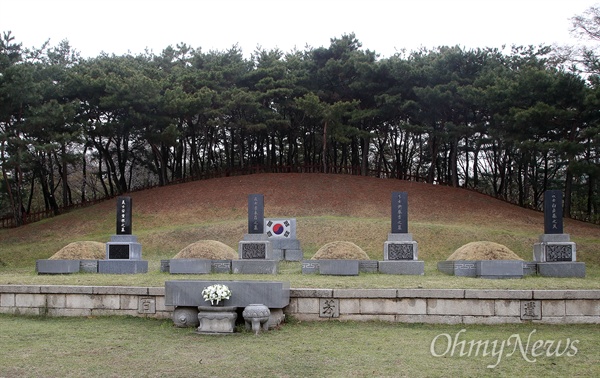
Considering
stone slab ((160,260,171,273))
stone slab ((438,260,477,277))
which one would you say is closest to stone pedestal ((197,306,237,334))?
stone slab ((160,260,171,273))

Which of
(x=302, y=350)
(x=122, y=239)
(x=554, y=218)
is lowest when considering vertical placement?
(x=302, y=350)

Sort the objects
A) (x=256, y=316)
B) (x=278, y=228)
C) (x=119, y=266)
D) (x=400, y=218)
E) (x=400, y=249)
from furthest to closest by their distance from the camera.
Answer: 1. (x=278, y=228)
2. (x=400, y=218)
3. (x=119, y=266)
4. (x=400, y=249)
5. (x=256, y=316)

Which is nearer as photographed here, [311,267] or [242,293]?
[242,293]

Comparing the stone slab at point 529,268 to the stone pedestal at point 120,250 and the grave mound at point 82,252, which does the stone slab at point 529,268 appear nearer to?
the stone pedestal at point 120,250

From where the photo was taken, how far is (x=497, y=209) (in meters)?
27.5

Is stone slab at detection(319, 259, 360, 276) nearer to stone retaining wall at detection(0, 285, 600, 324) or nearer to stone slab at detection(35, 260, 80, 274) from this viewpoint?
stone retaining wall at detection(0, 285, 600, 324)

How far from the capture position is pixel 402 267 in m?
14.4

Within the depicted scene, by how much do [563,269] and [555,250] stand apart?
58cm

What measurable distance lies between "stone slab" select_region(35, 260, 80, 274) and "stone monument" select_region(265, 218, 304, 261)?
639 cm

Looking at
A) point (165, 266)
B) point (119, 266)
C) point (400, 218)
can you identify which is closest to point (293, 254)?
point (400, 218)

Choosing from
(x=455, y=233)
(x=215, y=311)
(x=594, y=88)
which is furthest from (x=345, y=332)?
(x=594, y=88)

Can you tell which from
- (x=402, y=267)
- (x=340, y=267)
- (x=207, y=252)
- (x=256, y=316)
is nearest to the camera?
(x=256, y=316)

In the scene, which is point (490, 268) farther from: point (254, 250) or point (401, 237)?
point (254, 250)

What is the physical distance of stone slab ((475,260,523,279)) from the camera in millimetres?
13125
